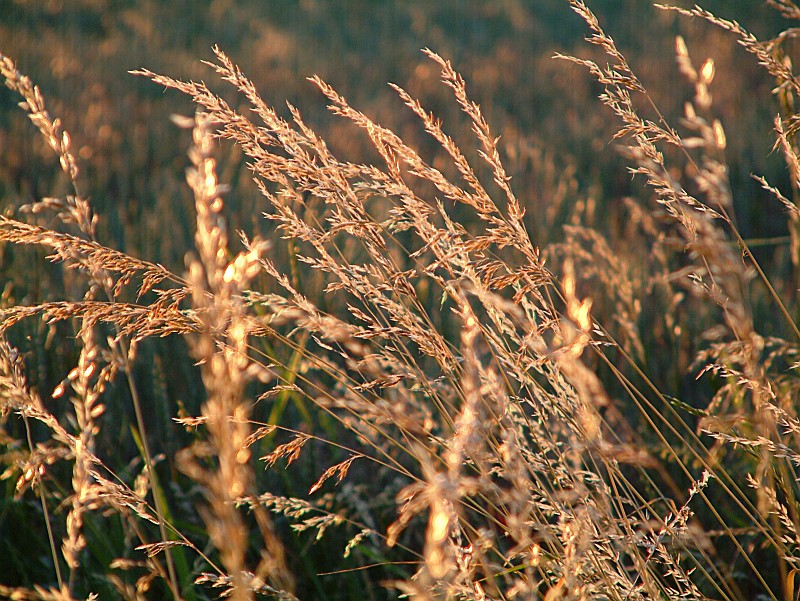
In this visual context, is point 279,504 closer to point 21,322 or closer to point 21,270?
point 21,322

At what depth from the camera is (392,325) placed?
82.8 inches

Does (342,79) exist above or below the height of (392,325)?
below

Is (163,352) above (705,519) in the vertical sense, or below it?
below

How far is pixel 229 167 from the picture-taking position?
489 cm

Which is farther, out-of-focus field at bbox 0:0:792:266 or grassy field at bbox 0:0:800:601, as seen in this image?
out-of-focus field at bbox 0:0:792:266

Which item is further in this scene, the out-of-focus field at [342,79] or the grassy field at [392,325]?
the out-of-focus field at [342,79]

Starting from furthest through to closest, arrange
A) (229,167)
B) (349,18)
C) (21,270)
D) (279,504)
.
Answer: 1. (349,18)
2. (229,167)
3. (21,270)
4. (279,504)

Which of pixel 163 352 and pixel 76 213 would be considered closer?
pixel 76 213

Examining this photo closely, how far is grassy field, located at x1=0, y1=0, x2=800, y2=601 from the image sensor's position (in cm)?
118

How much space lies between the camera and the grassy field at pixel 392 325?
1181mm

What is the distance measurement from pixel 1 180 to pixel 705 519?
4.10 m

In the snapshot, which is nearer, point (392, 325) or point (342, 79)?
point (392, 325)

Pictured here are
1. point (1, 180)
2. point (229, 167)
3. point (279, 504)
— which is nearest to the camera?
point (279, 504)

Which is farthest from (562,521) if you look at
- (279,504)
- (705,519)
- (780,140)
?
(705,519)
